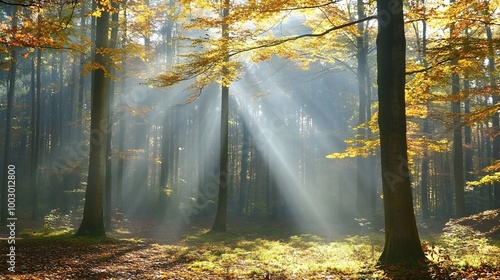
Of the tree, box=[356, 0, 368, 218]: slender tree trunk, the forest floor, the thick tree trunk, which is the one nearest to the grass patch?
the forest floor

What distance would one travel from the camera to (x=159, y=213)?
2523cm

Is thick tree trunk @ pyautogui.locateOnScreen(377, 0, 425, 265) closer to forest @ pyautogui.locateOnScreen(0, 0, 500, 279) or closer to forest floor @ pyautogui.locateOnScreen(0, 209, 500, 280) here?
forest @ pyautogui.locateOnScreen(0, 0, 500, 279)

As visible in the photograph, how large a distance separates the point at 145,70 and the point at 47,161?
1678cm

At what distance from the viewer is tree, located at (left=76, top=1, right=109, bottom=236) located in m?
11.5

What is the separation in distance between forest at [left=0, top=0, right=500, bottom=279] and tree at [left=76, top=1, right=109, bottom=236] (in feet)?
0.15

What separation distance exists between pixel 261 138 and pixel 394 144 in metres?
25.8

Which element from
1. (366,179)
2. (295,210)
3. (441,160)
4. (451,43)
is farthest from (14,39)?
(441,160)

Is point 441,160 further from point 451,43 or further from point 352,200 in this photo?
point 451,43

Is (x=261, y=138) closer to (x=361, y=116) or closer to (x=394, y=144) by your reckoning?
(x=361, y=116)

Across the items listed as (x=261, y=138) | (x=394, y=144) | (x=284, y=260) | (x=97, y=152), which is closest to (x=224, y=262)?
(x=284, y=260)

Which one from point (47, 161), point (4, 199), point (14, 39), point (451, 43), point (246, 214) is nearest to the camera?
point (451, 43)

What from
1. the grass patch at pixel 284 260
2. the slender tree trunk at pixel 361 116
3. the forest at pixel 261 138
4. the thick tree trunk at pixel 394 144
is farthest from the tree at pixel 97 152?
the slender tree trunk at pixel 361 116

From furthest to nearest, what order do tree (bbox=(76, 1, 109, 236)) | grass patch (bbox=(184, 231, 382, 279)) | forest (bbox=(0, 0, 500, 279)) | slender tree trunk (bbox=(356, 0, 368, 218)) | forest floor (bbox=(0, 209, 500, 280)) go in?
slender tree trunk (bbox=(356, 0, 368, 218)) < tree (bbox=(76, 1, 109, 236)) < forest (bbox=(0, 0, 500, 279)) < grass patch (bbox=(184, 231, 382, 279)) < forest floor (bbox=(0, 209, 500, 280))

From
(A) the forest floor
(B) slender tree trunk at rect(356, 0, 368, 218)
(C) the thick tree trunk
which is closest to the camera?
(A) the forest floor
